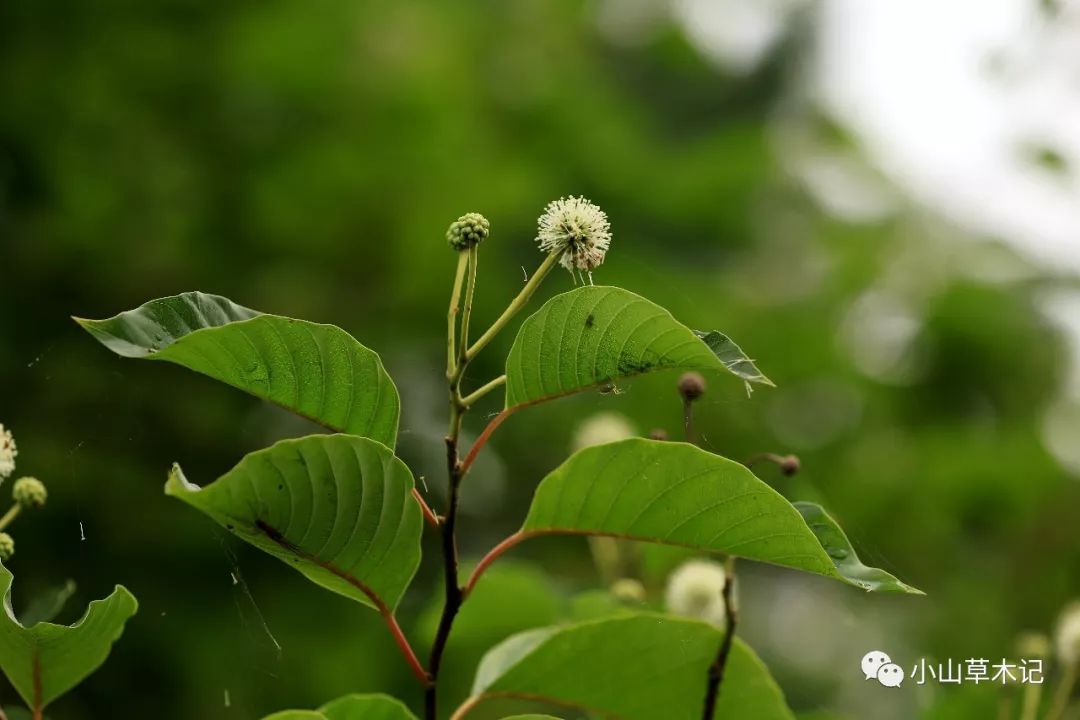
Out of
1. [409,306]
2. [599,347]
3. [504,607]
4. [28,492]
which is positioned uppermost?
[599,347]

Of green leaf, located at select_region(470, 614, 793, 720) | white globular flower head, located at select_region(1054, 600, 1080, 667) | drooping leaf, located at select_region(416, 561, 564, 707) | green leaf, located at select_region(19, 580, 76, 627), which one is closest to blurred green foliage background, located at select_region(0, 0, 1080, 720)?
drooping leaf, located at select_region(416, 561, 564, 707)

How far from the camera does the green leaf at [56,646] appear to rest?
0.83 meters

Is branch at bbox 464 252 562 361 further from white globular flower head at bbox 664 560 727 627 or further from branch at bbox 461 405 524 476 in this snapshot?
white globular flower head at bbox 664 560 727 627

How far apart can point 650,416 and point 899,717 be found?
6.18ft

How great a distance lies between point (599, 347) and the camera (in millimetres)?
750

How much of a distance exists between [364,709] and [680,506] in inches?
12.2

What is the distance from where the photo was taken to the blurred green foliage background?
383 cm

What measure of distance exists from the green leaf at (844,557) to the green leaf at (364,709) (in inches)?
13.6

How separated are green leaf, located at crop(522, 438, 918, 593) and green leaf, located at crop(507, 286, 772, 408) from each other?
54mm

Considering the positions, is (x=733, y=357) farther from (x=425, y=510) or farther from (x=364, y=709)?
(x=364, y=709)

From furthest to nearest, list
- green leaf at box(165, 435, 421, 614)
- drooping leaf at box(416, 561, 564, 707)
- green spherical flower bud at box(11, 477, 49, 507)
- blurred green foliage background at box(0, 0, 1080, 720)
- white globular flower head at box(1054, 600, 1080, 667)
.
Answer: blurred green foliage background at box(0, 0, 1080, 720), drooping leaf at box(416, 561, 564, 707), white globular flower head at box(1054, 600, 1080, 667), green spherical flower bud at box(11, 477, 49, 507), green leaf at box(165, 435, 421, 614)

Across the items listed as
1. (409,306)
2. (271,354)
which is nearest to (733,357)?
(271,354)

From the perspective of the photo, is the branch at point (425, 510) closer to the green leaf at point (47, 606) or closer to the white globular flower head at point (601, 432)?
the green leaf at point (47, 606)

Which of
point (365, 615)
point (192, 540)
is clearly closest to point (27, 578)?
point (192, 540)
